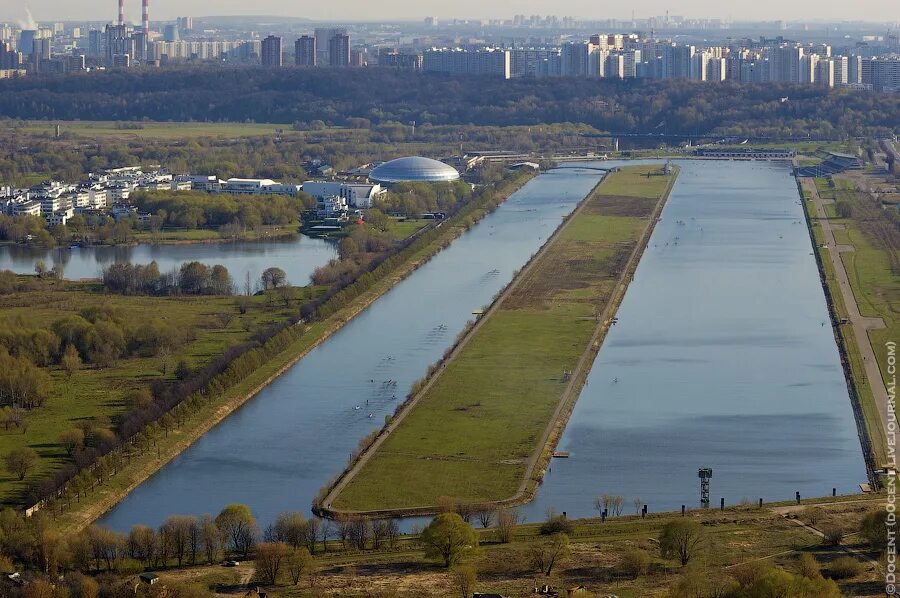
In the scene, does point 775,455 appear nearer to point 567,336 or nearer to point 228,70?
point 567,336

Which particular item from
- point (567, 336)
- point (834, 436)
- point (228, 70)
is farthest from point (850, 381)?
point (228, 70)

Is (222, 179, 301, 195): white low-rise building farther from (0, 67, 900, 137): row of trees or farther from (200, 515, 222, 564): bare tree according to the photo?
(200, 515, 222, 564): bare tree

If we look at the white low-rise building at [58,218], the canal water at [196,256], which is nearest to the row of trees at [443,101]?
the white low-rise building at [58,218]

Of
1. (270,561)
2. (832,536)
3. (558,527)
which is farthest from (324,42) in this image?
(270,561)

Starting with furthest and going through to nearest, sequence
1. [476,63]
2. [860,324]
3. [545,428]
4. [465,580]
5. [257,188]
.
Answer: [476,63], [257,188], [860,324], [545,428], [465,580]

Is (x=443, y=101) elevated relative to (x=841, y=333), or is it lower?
elevated

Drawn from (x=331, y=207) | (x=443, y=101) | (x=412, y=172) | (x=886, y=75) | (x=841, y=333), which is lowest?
(x=841, y=333)

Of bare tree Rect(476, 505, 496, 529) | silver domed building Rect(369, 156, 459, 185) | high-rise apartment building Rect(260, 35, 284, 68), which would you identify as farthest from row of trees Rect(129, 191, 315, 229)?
high-rise apartment building Rect(260, 35, 284, 68)

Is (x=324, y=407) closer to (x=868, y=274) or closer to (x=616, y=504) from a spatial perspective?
Result: (x=616, y=504)
